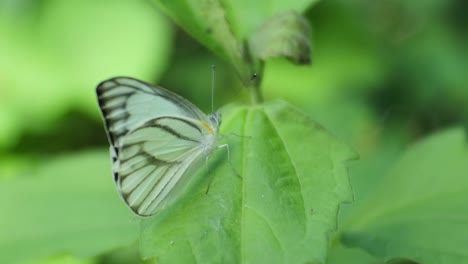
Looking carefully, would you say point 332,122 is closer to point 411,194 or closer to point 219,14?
point 411,194

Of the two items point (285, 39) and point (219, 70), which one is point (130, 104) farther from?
point (219, 70)

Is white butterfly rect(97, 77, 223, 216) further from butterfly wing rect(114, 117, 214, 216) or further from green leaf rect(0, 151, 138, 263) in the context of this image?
green leaf rect(0, 151, 138, 263)

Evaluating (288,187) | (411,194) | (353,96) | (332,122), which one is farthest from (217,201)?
(353,96)

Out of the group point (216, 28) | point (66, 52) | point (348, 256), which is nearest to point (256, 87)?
point (216, 28)

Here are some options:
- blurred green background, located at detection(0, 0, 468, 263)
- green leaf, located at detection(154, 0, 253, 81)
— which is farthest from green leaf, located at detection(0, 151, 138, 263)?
blurred green background, located at detection(0, 0, 468, 263)

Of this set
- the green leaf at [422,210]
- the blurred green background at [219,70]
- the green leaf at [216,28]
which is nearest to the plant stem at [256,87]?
the green leaf at [216,28]

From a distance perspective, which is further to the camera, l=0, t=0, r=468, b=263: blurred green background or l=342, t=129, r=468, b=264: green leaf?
l=0, t=0, r=468, b=263: blurred green background
